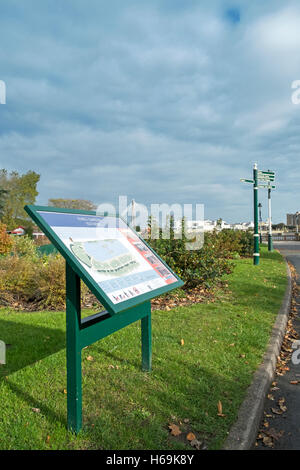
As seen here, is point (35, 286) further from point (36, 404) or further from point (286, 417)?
point (286, 417)

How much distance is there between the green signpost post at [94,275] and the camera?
2689 millimetres

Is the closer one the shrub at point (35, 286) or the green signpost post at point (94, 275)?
the green signpost post at point (94, 275)

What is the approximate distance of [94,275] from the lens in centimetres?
273

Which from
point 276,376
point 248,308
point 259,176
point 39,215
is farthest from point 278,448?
point 259,176

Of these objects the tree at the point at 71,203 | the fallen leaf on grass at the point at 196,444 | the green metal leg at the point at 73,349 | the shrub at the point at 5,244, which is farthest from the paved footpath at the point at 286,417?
the tree at the point at 71,203

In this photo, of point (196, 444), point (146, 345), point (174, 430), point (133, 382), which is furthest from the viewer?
point (146, 345)

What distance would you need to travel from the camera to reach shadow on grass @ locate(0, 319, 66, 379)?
4.27 meters

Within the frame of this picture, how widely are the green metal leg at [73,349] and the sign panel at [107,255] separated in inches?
8.0

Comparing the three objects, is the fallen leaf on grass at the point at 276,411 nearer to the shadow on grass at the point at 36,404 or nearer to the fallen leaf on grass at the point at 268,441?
the fallen leaf on grass at the point at 268,441

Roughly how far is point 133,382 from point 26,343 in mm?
1948

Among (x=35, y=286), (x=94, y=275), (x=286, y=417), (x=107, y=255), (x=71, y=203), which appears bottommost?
(x=286, y=417)

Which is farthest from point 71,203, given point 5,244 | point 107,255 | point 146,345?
point 107,255

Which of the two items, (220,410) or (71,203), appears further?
(71,203)

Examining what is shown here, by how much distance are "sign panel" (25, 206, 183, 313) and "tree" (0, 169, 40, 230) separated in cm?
4323
